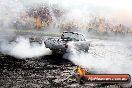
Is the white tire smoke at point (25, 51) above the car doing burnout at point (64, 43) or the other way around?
the other way around

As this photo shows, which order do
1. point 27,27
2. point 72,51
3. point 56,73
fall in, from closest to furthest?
point 56,73 < point 72,51 < point 27,27

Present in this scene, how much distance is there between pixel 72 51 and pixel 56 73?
19.2 ft

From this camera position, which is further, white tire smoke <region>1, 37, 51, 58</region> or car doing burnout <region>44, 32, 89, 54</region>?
white tire smoke <region>1, 37, 51, 58</region>

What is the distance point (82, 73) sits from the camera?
27.1 feet

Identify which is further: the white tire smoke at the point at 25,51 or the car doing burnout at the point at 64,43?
the white tire smoke at the point at 25,51

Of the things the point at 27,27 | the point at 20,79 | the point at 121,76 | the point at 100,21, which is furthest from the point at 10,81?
the point at 100,21

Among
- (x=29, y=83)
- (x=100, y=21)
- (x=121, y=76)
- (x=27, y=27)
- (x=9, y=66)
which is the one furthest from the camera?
(x=100, y=21)

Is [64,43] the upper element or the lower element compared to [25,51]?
upper

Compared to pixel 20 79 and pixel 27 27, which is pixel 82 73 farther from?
pixel 27 27

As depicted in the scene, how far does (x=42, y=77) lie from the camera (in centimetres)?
1050

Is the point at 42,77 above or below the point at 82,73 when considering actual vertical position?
below

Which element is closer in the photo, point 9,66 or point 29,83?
point 29,83

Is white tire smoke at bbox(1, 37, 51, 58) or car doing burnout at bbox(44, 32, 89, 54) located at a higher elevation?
car doing burnout at bbox(44, 32, 89, 54)

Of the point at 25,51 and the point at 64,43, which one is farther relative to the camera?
the point at 25,51
